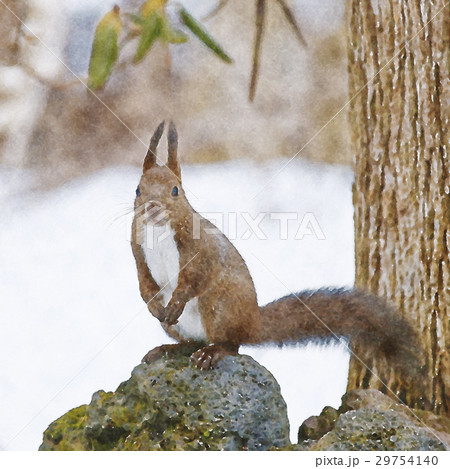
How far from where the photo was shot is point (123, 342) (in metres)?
2.05

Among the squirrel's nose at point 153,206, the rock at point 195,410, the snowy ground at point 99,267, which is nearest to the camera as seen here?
the rock at point 195,410

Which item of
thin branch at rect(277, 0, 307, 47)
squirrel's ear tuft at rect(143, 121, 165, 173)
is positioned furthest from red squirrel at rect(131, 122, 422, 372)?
thin branch at rect(277, 0, 307, 47)

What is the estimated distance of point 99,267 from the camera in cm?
207

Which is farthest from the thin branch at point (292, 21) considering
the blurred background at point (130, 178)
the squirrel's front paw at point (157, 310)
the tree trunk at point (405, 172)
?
the squirrel's front paw at point (157, 310)

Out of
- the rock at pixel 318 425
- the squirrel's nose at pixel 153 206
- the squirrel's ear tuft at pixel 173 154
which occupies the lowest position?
the rock at pixel 318 425

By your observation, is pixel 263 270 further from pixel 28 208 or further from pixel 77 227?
pixel 28 208

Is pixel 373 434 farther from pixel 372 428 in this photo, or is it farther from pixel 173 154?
pixel 173 154

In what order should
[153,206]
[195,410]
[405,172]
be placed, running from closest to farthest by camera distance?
[195,410] → [153,206] → [405,172]

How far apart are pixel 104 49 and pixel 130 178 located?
35cm

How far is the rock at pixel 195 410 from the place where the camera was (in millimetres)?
1768

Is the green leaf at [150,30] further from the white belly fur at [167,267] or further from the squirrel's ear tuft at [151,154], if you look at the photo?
the white belly fur at [167,267]

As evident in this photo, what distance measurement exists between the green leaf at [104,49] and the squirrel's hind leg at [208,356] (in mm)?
768

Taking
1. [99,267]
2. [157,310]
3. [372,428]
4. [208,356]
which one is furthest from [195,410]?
[99,267]

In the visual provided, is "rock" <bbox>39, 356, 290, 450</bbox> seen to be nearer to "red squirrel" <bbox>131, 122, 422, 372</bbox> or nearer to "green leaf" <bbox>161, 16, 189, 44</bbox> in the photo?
"red squirrel" <bbox>131, 122, 422, 372</bbox>
